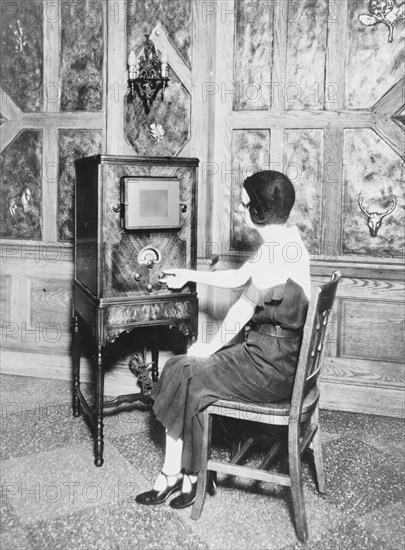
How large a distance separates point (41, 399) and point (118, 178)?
1663 mm

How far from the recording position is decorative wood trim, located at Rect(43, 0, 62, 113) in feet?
12.3

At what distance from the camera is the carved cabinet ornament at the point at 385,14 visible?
3289 millimetres

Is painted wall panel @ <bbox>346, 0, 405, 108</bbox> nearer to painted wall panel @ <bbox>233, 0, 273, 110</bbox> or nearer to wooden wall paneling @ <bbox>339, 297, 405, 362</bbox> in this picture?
painted wall panel @ <bbox>233, 0, 273, 110</bbox>

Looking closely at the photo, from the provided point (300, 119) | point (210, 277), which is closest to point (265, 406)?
point (210, 277)

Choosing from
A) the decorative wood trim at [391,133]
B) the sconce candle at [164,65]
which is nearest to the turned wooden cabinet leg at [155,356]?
the sconce candle at [164,65]

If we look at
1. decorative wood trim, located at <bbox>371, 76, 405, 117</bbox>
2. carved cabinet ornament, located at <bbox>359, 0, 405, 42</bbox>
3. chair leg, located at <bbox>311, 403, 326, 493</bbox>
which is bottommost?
chair leg, located at <bbox>311, 403, 326, 493</bbox>

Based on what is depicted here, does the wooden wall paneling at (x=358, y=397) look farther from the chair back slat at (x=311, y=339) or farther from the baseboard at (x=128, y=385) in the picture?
the chair back slat at (x=311, y=339)

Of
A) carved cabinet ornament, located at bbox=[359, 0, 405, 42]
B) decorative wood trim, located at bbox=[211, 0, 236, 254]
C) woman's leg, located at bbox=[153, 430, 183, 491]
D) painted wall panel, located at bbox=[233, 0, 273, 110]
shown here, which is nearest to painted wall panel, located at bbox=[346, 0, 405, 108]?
carved cabinet ornament, located at bbox=[359, 0, 405, 42]

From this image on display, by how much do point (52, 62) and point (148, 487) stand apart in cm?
270

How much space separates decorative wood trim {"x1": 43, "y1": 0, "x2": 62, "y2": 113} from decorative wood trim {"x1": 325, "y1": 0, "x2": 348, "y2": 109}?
5.57ft

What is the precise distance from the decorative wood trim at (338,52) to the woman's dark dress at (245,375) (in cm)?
162

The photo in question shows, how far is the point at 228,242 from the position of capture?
3611mm

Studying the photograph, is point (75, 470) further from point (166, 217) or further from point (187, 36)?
point (187, 36)

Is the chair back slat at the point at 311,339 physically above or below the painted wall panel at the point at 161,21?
below
